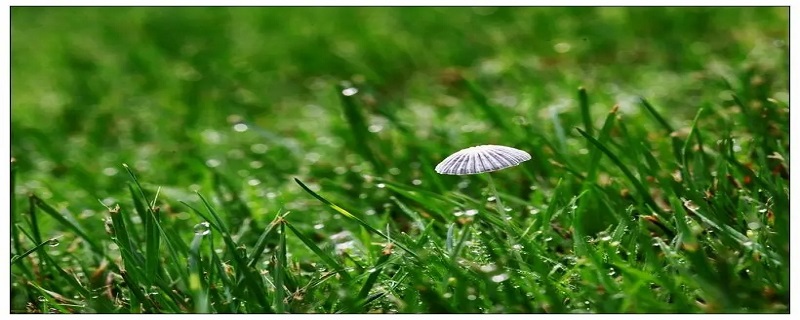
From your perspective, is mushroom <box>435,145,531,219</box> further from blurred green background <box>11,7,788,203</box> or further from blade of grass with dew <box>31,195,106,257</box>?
blurred green background <box>11,7,788,203</box>

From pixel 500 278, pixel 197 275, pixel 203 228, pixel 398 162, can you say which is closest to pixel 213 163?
pixel 398 162

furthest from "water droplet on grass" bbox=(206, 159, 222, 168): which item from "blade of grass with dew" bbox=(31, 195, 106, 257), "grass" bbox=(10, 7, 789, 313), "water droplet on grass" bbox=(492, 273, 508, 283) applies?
"water droplet on grass" bbox=(492, 273, 508, 283)

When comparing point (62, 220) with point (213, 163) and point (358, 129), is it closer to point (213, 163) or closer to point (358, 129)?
point (213, 163)

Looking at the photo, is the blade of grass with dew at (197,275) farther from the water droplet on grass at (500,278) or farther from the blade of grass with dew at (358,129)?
the blade of grass with dew at (358,129)

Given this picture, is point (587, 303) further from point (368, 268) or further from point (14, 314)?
point (14, 314)

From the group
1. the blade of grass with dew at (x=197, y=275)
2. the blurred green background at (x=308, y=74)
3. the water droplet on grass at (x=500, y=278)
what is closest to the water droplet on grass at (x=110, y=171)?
the blurred green background at (x=308, y=74)
